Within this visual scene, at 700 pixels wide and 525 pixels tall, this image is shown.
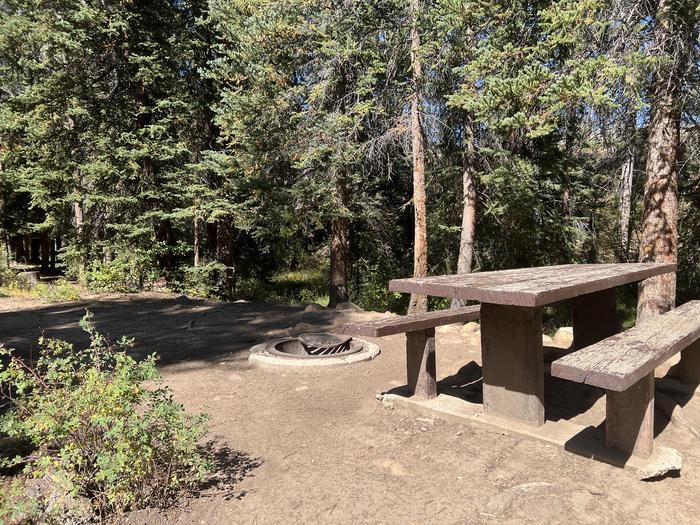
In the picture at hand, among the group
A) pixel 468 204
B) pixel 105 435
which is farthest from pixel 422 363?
pixel 468 204

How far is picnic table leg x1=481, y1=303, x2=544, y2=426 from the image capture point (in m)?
3.58

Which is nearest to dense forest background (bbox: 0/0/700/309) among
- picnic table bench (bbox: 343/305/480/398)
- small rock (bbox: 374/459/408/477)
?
picnic table bench (bbox: 343/305/480/398)

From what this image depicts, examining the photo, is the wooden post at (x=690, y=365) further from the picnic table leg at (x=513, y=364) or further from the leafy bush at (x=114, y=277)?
the leafy bush at (x=114, y=277)

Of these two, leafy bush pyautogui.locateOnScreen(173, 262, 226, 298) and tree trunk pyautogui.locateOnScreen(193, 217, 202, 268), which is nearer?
leafy bush pyautogui.locateOnScreen(173, 262, 226, 298)

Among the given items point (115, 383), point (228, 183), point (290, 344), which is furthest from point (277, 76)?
point (115, 383)

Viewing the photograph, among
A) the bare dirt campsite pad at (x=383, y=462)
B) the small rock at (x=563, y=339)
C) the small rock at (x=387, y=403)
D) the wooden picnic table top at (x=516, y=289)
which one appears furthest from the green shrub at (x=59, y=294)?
the small rock at (x=563, y=339)

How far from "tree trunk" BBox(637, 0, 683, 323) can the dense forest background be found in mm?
29

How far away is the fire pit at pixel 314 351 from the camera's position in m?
5.68

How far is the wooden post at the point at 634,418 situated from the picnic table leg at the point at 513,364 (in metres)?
0.56

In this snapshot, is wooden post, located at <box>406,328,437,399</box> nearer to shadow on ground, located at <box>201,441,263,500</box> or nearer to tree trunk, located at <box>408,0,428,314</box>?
shadow on ground, located at <box>201,441,263,500</box>

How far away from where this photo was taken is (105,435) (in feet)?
7.70

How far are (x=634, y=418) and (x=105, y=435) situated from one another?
301 centimetres

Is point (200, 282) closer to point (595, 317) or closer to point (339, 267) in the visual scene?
point (339, 267)

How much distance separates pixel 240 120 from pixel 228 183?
2151 mm
